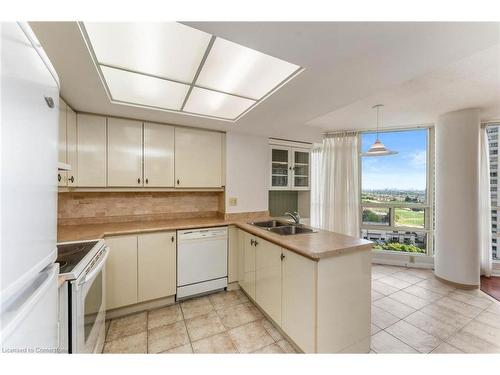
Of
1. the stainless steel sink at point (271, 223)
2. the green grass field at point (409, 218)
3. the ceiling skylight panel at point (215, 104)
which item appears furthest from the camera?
the green grass field at point (409, 218)

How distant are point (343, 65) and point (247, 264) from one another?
2.13m

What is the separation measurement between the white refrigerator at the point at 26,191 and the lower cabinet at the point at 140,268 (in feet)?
4.89

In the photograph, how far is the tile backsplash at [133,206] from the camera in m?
2.34

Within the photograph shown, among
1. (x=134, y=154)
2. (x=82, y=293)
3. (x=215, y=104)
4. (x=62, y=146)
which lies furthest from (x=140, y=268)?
(x=215, y=104)

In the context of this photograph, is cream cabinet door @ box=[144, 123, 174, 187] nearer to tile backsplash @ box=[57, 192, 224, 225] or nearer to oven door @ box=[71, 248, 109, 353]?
tile backsplash @ box=[57, 192, 224, 225]

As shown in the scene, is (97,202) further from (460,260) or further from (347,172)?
(460,260)

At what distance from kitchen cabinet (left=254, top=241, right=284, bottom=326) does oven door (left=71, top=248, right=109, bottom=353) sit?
1.36 meters

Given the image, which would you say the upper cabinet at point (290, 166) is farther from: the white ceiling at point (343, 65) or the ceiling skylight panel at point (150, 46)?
the ceiling skylight panel at point (150, 46)

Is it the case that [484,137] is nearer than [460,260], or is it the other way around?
[460,260]

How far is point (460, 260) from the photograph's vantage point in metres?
2.78

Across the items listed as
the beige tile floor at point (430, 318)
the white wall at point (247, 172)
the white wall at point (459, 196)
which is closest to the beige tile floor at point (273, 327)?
the beige tile floor at point (430, 318)

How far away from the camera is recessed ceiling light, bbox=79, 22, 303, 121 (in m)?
1.07

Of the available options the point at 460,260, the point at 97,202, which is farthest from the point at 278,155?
the point at 460,260
